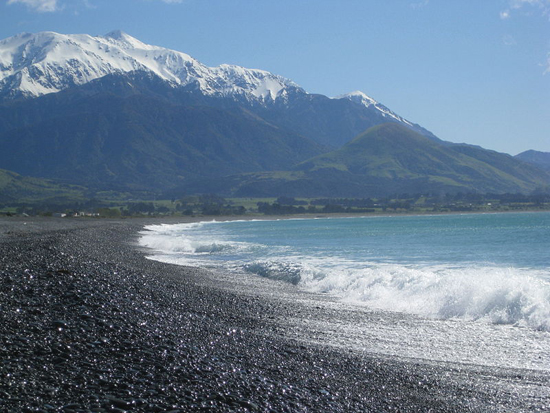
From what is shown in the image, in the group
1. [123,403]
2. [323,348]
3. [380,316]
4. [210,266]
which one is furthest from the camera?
[210,266]

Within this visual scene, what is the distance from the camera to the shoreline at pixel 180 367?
8414 millimetres

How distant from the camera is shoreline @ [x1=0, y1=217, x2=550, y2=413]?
Answer: 8414 mm

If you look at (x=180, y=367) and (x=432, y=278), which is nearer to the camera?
(x=180, y=367)

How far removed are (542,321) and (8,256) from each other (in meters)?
21.2

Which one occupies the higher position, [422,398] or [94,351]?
[94,351]

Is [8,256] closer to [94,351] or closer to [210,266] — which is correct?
[210,266]

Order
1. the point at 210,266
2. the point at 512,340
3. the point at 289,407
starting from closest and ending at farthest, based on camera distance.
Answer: the point at 289,407, the point at 512,340, the point at 210,266

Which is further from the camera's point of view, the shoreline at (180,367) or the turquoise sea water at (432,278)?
the turquoise sea water at (432,278)

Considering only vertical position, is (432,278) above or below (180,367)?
below

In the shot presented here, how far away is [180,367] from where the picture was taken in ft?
31.7

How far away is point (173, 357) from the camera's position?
33.3 feet

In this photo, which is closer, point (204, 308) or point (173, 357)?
point (173, 357)

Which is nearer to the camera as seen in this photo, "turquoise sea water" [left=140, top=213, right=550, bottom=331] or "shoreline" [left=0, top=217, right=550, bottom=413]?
"shoreline" [left=0, top=217, right=550, bottom=413]

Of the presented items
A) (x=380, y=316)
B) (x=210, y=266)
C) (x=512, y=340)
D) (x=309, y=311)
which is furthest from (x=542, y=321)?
(x=210, y=266)
